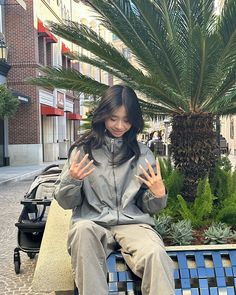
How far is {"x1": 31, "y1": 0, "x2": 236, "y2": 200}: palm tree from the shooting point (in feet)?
14.0

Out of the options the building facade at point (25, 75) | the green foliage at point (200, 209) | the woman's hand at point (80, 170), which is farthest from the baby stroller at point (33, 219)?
the building facade at point (25, 75)

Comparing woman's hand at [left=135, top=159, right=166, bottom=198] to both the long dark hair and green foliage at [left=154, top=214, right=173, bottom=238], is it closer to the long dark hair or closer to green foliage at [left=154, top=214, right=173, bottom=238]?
the long dark hair

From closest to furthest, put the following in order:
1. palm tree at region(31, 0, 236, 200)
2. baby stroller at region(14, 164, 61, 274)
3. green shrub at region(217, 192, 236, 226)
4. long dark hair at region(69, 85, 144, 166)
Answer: long dark hair at region(69, 85, 144, 166)
green shrub at region(217, 192, 236, 226)
palm tree at region(31, 0, 236, 200)
baby stroller at region(14, 164, 61, 274)

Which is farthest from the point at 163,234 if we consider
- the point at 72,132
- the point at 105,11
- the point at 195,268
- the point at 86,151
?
the point at 72,132

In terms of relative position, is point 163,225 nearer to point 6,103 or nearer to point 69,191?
point 69,191

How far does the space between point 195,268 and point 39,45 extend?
23.7 m

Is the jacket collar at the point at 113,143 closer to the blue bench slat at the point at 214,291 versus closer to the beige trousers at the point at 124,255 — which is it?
the beige trousers at the point at 124,255

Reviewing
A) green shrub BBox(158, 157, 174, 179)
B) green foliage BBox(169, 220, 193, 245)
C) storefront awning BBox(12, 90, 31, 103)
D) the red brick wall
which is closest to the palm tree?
green shrub BBox(158, 157, 174, 179)

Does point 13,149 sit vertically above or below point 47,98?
below

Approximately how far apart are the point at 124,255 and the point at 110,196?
392 mm

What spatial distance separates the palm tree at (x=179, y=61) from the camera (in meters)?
4.27

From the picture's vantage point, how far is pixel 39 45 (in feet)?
82.4

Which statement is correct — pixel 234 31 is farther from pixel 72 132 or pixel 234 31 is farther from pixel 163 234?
pixel 72 132

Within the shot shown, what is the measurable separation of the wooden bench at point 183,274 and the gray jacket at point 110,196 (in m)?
0.26
